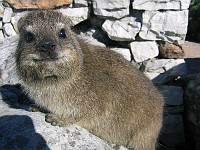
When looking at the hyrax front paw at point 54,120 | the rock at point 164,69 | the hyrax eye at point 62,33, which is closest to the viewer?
the hyrax eye at point 62,33

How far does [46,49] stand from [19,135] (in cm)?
89

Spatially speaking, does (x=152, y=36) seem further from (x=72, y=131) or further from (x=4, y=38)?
(x=72, y=131)

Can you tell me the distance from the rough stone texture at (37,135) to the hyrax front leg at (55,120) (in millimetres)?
42

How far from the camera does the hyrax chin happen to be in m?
3.91

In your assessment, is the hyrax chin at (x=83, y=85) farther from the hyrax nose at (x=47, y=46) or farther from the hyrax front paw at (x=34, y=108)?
the hyrax front paw at (x=34, y=108)

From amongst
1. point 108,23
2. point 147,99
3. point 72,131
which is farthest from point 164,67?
point 72,131

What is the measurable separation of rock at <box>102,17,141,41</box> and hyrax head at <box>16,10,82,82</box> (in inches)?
99.4

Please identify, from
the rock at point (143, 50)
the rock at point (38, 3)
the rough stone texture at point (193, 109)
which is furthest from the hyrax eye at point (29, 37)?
the rough stone texture at point (193, 109)

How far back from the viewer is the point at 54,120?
4.26m

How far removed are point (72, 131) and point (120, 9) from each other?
112 inches

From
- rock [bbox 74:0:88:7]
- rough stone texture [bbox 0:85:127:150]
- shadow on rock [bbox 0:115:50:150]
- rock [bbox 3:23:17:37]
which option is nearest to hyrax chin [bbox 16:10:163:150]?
rough stone texture [bbox 0:85:127:150]

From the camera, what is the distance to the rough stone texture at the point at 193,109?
6.64 meters

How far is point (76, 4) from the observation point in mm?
6652

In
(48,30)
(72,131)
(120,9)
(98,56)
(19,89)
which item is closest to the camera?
(48,30)
